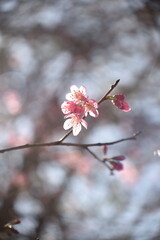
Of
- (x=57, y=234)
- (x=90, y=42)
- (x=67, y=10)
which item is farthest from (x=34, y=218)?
(x=90, y=42)

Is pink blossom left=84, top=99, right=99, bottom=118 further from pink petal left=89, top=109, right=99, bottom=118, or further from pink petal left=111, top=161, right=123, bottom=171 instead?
pink petal left=111, top=161, right=123, bottom=171

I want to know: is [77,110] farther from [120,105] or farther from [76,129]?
[120,105]

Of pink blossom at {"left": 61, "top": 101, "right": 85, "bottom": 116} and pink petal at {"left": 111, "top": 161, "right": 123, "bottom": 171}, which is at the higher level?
pink blossom at {"left": 61, "top": 101, "right": 85, "bottom": 116}

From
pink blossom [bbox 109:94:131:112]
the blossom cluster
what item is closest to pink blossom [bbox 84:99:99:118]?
the blossom cluster

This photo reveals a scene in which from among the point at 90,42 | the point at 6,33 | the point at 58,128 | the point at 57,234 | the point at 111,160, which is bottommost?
the point at 111,160

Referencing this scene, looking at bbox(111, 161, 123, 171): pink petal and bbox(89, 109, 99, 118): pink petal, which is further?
bbox(111, 161, 123, 171): pink petal

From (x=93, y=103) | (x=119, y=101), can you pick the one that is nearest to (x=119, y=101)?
(x=119, y=101)

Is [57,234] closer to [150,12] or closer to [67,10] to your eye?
[150,12]

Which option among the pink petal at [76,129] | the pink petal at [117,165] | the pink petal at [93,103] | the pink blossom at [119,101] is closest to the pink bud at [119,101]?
the pink blossom at [119,101]
